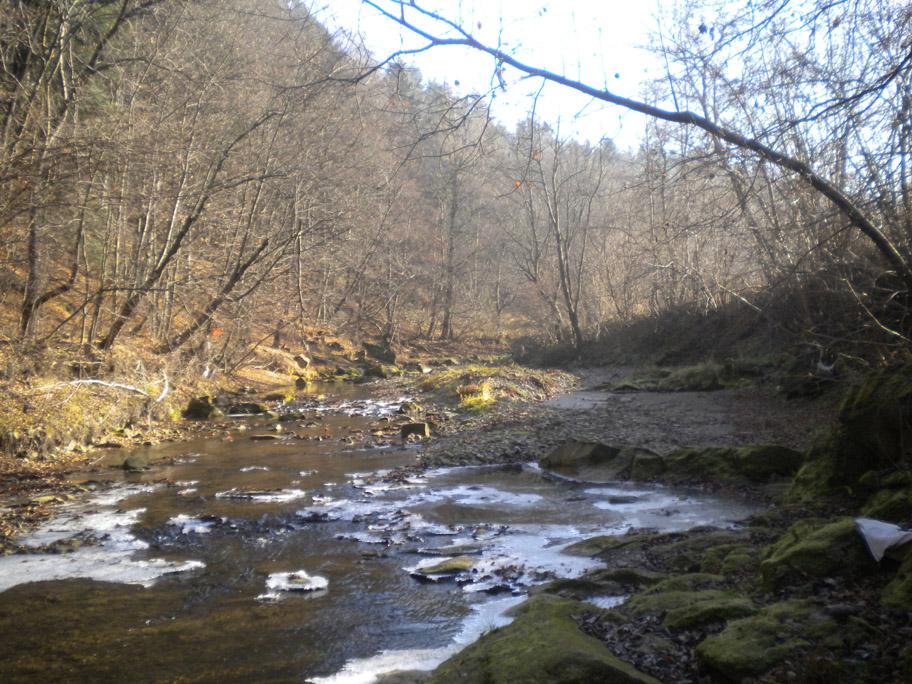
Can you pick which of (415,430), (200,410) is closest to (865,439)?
(415,430)

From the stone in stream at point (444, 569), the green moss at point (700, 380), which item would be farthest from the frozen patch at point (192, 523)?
the green moss at point (700, 380)

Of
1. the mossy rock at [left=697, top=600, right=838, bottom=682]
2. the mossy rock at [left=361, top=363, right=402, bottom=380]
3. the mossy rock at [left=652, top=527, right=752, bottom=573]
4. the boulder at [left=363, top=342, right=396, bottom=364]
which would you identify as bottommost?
the mossy rock at [left=652, top=527, right=752, bottom=573]

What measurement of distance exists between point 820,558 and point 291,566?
5191mm

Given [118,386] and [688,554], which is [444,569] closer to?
[688,554]

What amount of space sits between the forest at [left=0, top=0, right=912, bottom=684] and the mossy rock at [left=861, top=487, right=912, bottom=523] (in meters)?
0.03

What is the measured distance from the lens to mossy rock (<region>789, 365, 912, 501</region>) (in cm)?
727

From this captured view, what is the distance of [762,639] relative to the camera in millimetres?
4113

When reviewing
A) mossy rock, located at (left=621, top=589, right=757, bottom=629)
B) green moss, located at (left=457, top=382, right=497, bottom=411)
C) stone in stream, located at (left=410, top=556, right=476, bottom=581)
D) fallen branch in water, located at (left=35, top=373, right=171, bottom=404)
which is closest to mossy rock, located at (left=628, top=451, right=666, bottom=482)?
stone in stream, located at (left=410, top=556, right=476, bottom=581)

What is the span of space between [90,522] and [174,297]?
1117cm

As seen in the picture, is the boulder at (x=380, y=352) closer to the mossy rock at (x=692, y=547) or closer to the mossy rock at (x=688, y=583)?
the mossy rock at (x=692, y=547)

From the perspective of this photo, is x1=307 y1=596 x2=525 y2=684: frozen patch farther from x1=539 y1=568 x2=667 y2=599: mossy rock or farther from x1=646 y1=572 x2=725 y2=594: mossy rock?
x1=646 y1=572 x2=725 y2=594: mossy rock

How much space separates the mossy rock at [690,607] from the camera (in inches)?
184

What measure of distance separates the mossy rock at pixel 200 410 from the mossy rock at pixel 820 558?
635 inches

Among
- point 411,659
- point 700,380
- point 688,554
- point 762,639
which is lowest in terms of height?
point 411,659
